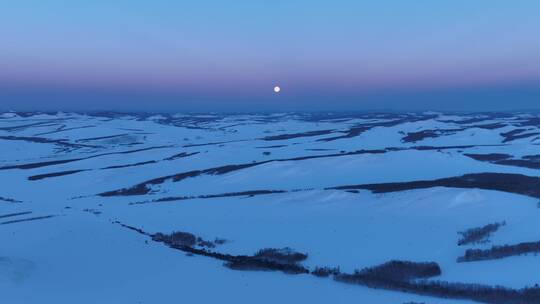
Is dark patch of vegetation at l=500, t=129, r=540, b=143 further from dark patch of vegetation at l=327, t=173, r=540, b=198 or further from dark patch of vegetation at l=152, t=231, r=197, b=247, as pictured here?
dark patch of vegetation at l=152, t=231, r=197, b=247

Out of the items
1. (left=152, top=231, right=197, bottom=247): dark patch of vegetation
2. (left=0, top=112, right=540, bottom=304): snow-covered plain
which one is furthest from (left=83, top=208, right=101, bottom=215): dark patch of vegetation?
(left=152, top=231, right=197, bottom=247): dark patch of vegetation

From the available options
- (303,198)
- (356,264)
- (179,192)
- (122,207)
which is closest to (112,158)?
(179,192)

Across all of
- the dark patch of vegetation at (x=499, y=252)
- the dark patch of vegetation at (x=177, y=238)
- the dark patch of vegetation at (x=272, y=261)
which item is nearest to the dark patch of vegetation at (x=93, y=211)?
the dark patch of vegetation at (x=177, y=238)

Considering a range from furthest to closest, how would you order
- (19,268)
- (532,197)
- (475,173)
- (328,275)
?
(475,173) → (532,197) → (19,268) → (328,275)

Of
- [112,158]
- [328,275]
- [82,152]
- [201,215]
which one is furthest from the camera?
[82,152]

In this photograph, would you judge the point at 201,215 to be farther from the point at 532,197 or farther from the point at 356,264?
the point at 532,197

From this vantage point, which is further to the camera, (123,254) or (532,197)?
(532,197)
